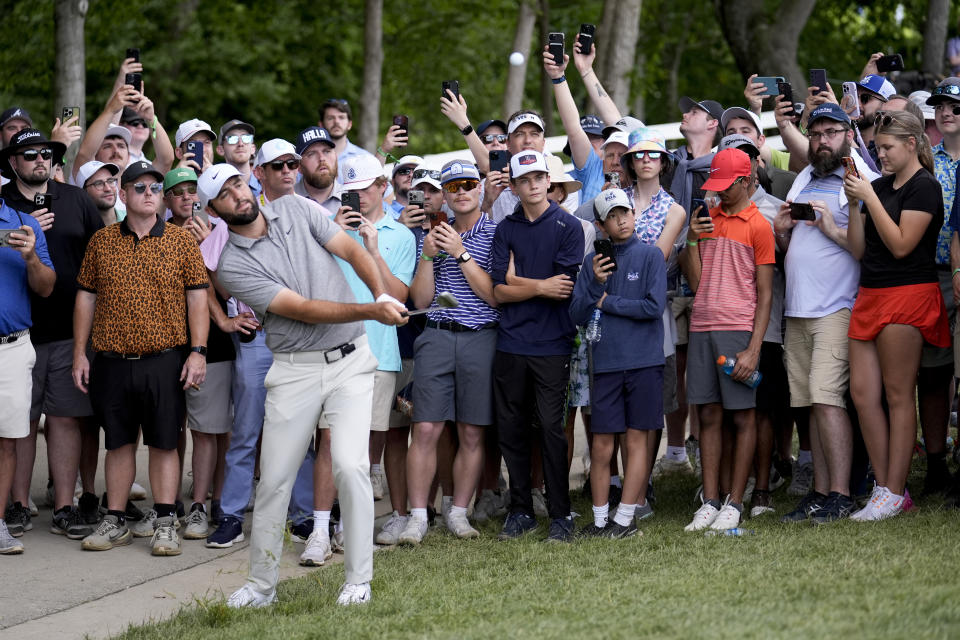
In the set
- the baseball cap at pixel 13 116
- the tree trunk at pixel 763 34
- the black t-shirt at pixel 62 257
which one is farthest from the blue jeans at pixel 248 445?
the tree trunk at pixel 763 34

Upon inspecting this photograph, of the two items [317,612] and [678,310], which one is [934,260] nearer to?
[678,310]

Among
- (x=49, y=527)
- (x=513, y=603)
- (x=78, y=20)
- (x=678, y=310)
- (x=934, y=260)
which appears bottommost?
(x=49, y=527)

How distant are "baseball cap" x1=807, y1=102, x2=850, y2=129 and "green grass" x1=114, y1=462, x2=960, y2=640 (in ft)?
7.88

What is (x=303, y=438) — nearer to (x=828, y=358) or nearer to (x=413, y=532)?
(x=413, y=532)

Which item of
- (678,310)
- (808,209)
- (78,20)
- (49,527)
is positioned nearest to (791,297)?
(808,209)

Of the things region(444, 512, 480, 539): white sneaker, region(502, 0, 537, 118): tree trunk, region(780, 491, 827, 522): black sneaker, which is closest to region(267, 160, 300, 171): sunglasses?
region(444, 512, 480, 539): white sneaker

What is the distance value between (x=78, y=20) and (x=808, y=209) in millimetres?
9770

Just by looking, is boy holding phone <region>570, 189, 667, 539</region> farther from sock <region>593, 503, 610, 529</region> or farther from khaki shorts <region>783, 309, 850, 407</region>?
khaki shorts <region>783, 309, 850, 407</region>

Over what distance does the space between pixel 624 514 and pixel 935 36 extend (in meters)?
12.0

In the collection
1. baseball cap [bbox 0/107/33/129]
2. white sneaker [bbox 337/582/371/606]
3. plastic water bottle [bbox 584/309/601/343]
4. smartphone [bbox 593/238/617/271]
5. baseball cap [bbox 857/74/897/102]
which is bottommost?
white sneaker [bbox 337/582/371/606]

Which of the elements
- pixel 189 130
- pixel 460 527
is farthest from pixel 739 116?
pixel 189 130

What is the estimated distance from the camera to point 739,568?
20.3 feet

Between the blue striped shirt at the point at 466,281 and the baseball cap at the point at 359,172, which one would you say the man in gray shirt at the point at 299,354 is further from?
the blue striped shirt at the point at 466,281

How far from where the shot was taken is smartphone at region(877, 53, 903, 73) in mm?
9477
